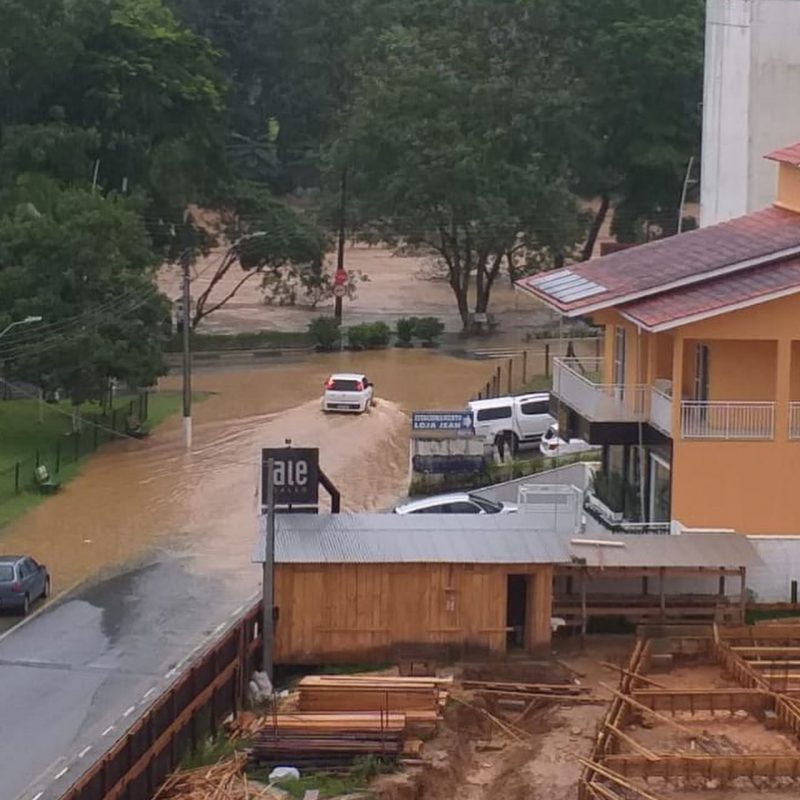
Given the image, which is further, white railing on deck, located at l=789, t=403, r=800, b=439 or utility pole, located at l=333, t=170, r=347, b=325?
utility pole, located at l=333, t=170, r=347, b=325

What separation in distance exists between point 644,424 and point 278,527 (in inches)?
318

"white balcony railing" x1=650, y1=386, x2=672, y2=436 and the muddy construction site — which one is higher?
"white balcony railing" x1=650, y1=386, x2=672, y2=436

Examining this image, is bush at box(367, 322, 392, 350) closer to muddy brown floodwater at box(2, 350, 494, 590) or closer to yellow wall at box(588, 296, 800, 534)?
muddy brown floodwater at box(2, 350, 494, 590)

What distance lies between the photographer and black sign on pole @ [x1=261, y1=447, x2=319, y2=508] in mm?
35125

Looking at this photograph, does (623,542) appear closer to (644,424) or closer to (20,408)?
(644,424)

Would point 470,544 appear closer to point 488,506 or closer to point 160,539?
point 488,506

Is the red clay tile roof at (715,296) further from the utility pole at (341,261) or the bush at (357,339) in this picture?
the utility pole at (341,261)

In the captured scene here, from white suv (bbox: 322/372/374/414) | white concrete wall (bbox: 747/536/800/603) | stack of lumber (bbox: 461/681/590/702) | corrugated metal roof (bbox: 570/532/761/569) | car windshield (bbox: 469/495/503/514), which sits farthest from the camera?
white suv (bbox: 322/372/374/414)

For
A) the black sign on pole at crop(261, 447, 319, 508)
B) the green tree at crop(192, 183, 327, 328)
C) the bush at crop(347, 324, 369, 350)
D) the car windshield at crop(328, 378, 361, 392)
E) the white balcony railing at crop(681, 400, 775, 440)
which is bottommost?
the black sign on pole at crop(261, 447, 319, 508)

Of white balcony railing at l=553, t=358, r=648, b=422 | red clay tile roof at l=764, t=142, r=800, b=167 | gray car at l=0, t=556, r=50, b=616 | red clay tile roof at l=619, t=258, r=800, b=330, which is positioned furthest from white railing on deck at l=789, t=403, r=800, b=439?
gray car at l=0, t=556, r=50, b=616

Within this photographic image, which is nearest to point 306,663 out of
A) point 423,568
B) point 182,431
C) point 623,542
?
point 423,568

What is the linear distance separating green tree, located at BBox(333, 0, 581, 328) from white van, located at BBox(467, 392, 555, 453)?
2235 centimetres

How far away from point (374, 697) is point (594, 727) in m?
3.33

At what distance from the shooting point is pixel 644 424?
37812mm
